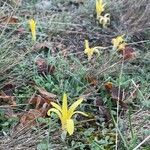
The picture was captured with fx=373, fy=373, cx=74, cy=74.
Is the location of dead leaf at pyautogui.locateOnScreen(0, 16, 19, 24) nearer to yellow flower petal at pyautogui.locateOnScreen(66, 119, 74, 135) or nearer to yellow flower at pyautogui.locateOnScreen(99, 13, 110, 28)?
yellow flower at pyautogui.locateOnScreen(99, 13, 110, 28)

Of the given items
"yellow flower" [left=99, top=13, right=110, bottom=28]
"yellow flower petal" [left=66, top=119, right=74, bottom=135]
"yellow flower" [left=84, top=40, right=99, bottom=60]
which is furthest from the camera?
"yellow flower" [left=99, top=13, right=110, bottom=28]

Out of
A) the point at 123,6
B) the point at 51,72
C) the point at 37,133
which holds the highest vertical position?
the point at 123,6

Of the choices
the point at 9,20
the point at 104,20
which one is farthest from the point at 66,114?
the point at 104,20

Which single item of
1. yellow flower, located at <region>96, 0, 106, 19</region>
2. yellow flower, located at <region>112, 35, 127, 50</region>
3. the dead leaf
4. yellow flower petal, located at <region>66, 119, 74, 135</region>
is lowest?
yellow flower petal, located at <region>66, 119, 74, 135</region>

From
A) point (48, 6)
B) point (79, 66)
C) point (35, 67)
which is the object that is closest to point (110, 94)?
point (79, 66)

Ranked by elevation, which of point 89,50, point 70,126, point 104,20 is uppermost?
point 104,20

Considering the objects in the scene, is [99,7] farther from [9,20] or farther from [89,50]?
[9,20]

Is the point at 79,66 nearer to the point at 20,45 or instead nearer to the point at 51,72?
the point at 51,72

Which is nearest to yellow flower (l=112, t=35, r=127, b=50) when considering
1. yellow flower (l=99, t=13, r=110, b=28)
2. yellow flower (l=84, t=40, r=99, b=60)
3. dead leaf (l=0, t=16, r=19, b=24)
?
yellow flower (l=84, t=40, r=99, b=60)

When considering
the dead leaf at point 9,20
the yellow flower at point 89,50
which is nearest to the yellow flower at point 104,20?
the yellow flower at point 89,50

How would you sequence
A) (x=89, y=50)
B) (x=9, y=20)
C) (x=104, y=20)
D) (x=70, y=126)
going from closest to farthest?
(x=70, y=126), (x=89, y=50), (x=9, y=20), (x=104, y=20)

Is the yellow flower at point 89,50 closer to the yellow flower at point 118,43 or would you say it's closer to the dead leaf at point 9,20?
the yellow flower at point 118,43
